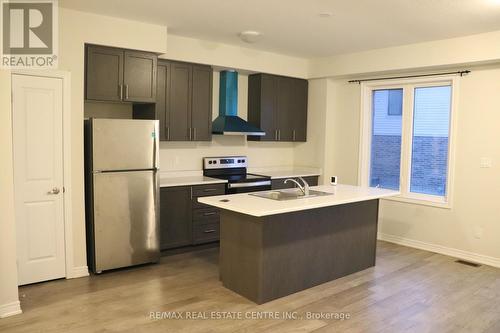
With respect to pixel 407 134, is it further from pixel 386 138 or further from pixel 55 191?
pixel 55 191

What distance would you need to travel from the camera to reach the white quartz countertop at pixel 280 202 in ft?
11.0

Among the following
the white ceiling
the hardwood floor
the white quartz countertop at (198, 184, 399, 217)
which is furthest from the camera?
the white ceiling

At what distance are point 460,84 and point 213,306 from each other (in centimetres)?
399

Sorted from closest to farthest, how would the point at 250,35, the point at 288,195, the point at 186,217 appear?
1. the point at 288,195
2. the point at 250,35
3. the point at 186,217

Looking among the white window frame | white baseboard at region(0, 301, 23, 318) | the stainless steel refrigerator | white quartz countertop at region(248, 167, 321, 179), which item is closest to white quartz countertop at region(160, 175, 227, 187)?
the stainless steel refrigerator

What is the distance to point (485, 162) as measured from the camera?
16.1ft

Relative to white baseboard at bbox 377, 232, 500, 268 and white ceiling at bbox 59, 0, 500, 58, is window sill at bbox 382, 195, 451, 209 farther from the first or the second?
white ceiling at bbox 59, 0, 500, 58

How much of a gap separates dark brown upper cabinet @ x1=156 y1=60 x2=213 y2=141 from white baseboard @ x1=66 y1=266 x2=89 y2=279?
1741mm

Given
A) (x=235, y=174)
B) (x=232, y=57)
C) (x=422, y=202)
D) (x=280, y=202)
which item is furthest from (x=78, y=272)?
(x=422, y=202)

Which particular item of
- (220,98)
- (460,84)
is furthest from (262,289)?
(460,84)

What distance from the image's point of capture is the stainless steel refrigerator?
4156mm

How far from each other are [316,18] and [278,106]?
2.22 m

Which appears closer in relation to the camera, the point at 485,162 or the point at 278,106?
the point at 485,162

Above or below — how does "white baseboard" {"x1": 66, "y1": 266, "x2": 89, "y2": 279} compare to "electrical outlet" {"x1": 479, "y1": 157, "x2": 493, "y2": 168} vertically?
below
